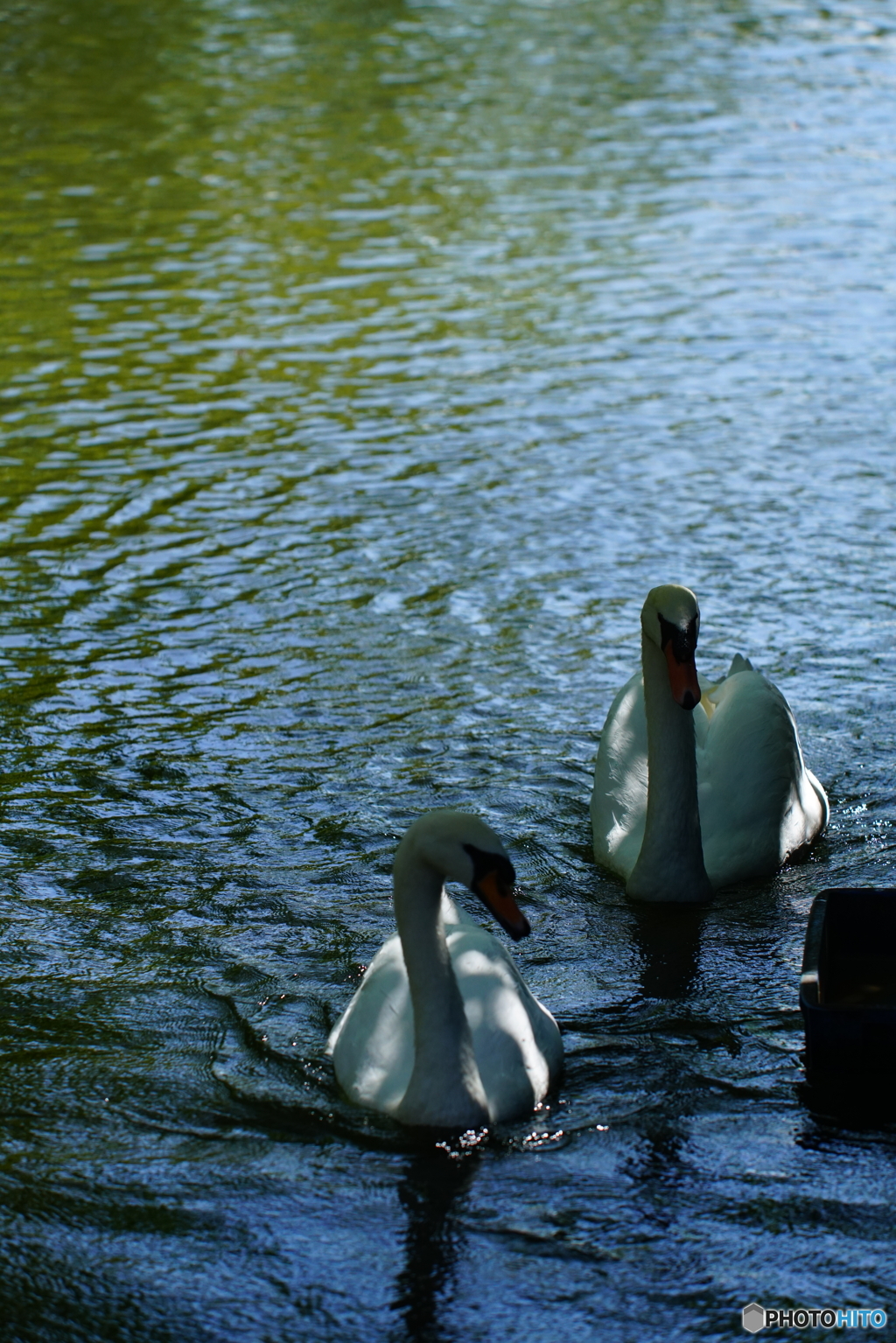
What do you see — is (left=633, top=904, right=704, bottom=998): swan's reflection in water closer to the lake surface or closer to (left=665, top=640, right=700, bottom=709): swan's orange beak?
the lake surface

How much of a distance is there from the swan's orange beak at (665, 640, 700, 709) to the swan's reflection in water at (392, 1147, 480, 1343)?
6.45 feet

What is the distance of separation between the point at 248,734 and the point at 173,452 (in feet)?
15.6

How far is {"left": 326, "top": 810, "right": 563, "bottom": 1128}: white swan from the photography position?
522 cm

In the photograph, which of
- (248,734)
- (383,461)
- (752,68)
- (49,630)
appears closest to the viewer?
(248,734)

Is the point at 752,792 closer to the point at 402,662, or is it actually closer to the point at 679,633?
the point at 679,633

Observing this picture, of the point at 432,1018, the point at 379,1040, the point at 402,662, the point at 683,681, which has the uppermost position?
the point at 683,681

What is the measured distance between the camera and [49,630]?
987 cm

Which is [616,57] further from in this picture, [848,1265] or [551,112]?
[848,1265]

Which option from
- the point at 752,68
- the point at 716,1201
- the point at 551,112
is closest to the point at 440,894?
the point at 716,1201

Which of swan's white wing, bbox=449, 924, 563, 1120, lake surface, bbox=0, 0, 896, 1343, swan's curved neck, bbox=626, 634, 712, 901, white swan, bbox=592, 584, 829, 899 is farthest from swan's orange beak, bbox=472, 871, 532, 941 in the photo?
swan's curved neck, bbox=626, 634, 712, 901

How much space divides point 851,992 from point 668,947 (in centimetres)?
87

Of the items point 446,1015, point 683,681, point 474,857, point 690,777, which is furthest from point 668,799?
point 446,1015

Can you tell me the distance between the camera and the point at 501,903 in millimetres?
5211

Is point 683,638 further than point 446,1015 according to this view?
Yes
